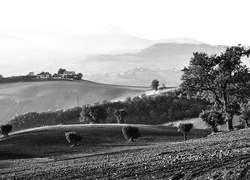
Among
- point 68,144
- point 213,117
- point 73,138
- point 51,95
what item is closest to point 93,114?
point 68,144

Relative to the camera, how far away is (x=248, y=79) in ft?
192

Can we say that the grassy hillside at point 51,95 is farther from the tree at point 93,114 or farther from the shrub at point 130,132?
the shrub at point 130,132

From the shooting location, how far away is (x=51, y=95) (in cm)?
17850

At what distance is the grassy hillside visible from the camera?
168m

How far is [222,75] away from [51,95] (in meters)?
129

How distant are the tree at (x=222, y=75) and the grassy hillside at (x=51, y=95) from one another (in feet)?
349

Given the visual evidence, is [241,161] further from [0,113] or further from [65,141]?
[0,113]

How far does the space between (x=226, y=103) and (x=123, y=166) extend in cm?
3397

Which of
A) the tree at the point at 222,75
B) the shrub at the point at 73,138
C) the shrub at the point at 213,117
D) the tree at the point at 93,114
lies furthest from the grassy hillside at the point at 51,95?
the tree at the point at 222,75

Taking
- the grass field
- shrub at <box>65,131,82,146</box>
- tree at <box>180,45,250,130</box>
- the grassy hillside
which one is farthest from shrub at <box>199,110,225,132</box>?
the grassy hillside

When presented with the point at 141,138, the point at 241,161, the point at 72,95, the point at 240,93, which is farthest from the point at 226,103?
the point at 72,95

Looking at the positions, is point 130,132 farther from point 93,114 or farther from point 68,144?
point 93,114

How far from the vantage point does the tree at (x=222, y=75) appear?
57.4 meters

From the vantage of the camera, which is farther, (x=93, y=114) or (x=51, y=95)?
(x=51, y=95)
